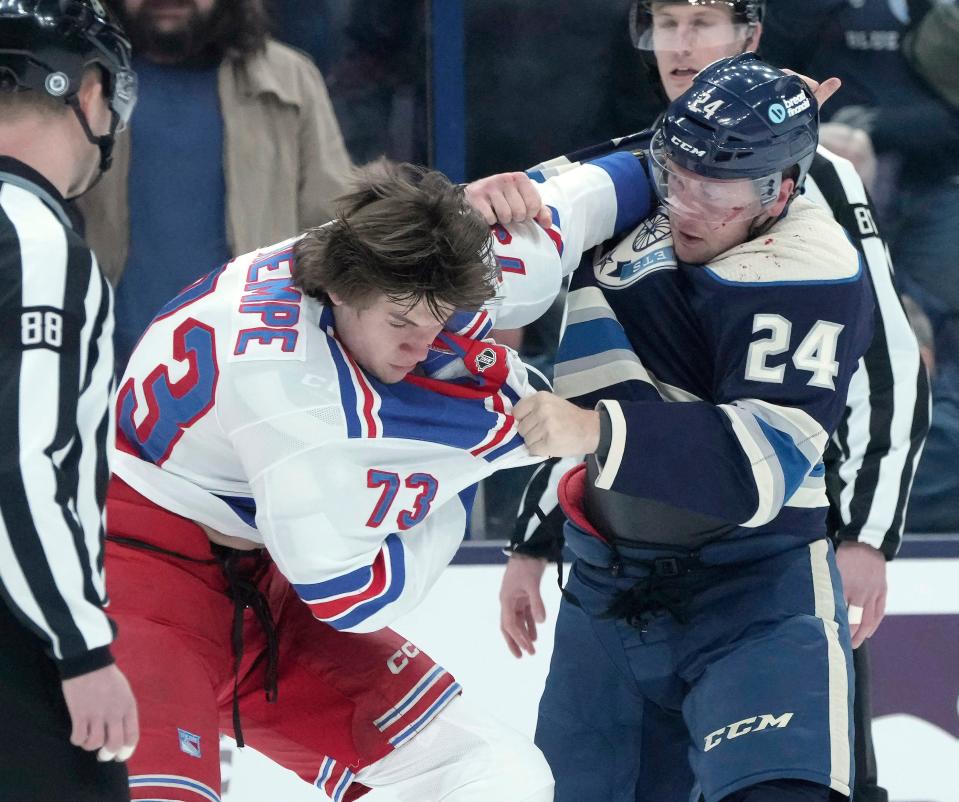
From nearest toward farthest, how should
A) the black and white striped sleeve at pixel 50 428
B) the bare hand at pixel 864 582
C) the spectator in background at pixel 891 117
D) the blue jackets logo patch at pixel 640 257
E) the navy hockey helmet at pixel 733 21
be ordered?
the black and white striped sleeve at pixel 50 428, the blue jackets logo patch at pixel 640 257, the bare hand at pixel 864 582, the navy hockey helmet at pixel 733 21, the spectator in background at pixel 891 117

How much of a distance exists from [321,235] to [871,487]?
117cm

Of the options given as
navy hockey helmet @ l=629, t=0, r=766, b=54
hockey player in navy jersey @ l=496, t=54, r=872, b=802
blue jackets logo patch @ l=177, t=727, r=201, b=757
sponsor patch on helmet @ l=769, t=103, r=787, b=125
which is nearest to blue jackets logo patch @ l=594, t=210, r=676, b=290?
hockey player in navy jersey @ l=496, t=54, r=872, b=802

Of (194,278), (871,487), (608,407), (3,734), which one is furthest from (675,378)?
(194,278)

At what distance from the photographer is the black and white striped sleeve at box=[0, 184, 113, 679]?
4.60 ft

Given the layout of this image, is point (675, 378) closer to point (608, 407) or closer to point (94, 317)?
point (608, 407)

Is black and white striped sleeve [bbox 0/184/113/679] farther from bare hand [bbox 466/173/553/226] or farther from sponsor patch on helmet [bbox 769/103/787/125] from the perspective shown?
sponsor patch on helmet [bbox 769/103/787/125]

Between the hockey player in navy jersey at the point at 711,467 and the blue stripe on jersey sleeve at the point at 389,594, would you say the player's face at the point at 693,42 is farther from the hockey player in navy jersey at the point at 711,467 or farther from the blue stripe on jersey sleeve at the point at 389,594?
the blue stripe on jersey sleeve at the point at 389,594

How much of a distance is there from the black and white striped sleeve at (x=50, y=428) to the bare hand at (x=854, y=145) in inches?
95.5

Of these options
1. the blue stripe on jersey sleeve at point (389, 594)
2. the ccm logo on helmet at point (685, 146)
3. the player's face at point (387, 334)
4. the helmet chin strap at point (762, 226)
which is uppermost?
the ccm logo on helmet at point (685, 146)

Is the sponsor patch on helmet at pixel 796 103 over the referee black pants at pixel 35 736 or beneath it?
over

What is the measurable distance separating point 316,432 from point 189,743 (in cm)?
45

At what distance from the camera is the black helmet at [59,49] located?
153 centimetres

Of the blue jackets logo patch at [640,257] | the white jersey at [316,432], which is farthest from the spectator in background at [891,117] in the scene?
the white jersey at [316,432]

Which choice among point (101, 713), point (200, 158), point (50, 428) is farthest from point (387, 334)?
point (200, 158)
